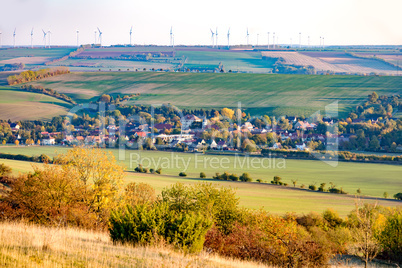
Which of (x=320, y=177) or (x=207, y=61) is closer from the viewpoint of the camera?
(x=320, y=177)

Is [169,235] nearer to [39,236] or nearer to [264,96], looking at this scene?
[39,236]

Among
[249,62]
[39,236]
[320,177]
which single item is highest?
[249,62]

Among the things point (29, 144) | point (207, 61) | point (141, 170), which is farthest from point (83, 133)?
point (207, 61)

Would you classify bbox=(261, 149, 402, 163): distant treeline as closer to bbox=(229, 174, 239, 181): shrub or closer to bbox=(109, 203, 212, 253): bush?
bbox=(229, 174, 239, 181): shrub

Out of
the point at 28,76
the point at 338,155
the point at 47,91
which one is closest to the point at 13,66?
the point at 28,76

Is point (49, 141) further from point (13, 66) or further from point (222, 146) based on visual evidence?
point (13, 66)

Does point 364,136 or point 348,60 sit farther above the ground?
point 348,60
